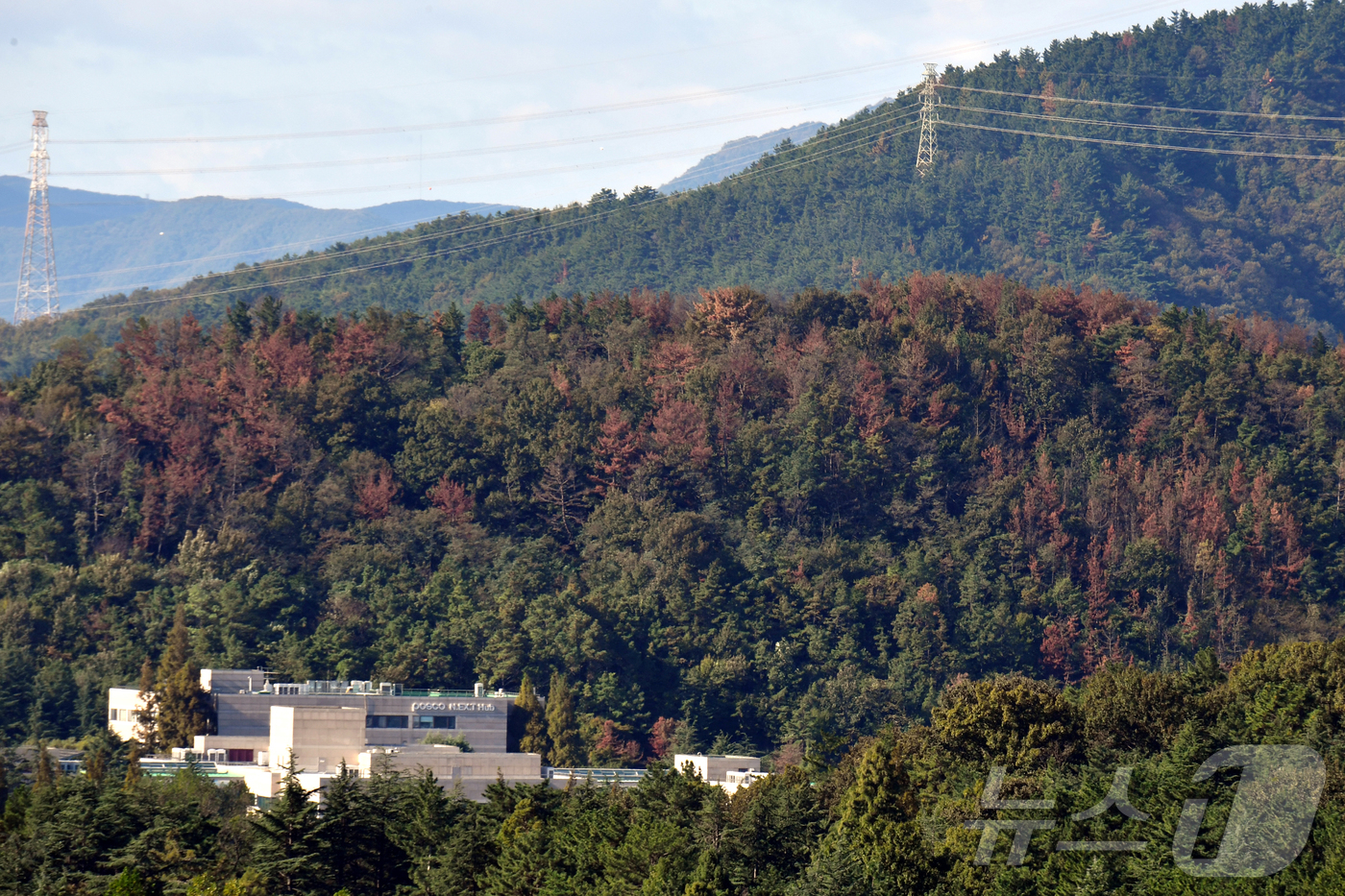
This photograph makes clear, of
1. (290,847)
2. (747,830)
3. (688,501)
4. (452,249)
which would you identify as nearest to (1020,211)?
(452,249)

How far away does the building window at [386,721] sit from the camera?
3209 inches

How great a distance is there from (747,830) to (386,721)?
3060 cm

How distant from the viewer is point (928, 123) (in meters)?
178

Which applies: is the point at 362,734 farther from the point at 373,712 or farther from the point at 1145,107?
the point at 1145,107

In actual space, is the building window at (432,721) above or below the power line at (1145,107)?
below

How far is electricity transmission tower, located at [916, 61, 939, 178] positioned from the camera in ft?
580

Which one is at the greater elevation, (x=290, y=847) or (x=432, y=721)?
(x=290, y=847)

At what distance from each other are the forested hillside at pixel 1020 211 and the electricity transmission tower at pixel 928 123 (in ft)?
4.43

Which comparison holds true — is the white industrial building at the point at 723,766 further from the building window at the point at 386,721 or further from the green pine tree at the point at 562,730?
the building window at the point at 386,721

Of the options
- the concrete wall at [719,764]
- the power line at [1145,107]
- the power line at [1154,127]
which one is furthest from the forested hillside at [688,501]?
the power line at [1145,107]

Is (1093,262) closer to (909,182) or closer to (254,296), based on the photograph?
(909,182)

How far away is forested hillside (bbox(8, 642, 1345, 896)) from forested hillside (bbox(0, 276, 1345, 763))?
23.6 metres

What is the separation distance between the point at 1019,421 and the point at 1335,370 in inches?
749

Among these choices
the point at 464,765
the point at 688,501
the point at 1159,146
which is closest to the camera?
the point at 464,765
